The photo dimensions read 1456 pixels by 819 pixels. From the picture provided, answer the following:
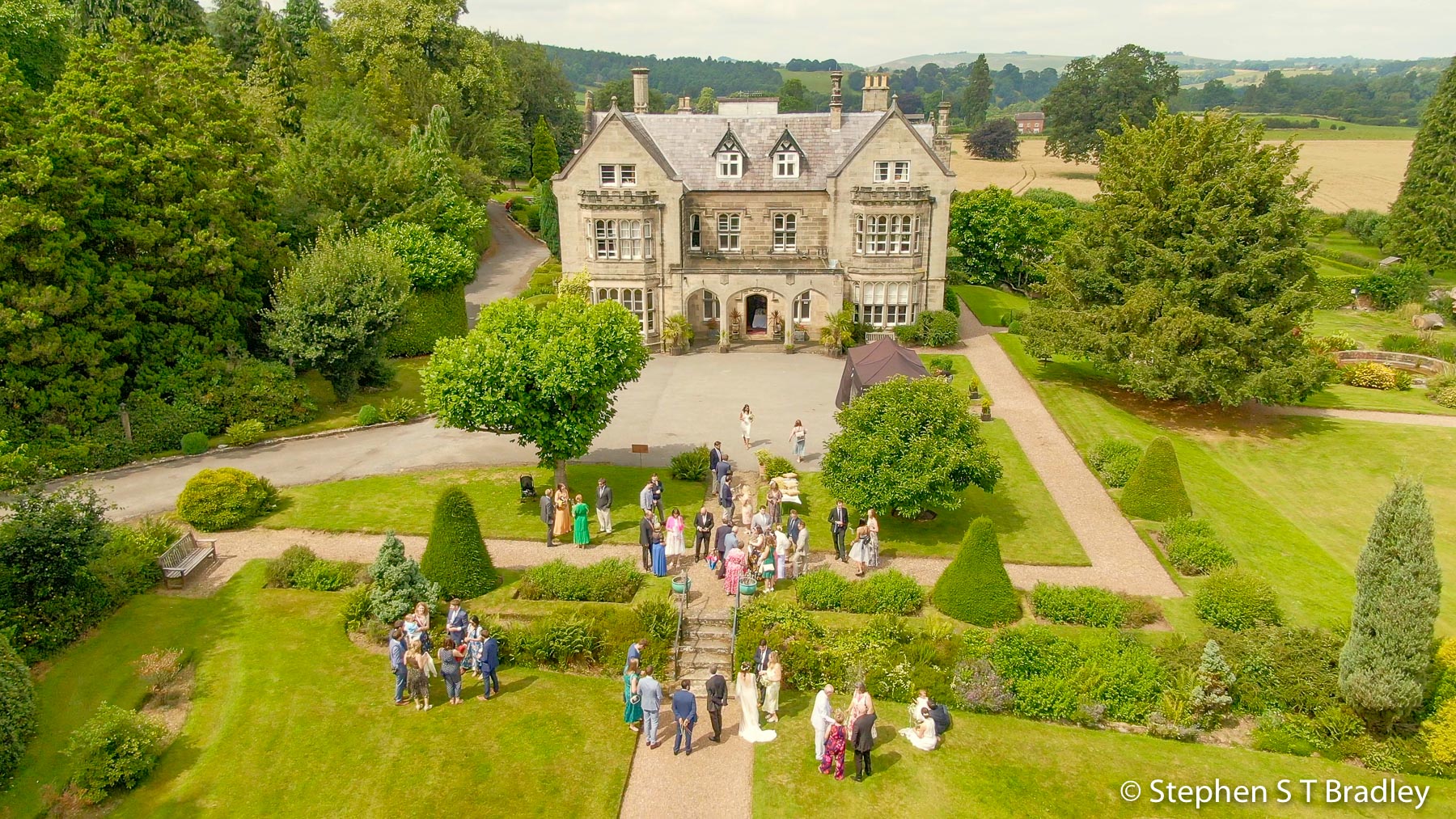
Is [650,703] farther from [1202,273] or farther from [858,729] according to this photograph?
[1202,273]

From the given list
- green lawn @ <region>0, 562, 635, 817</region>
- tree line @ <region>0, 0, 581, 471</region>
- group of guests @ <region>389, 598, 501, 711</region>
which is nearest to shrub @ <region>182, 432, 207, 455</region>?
tree line @ <region>0, 0, 581, 471</region>

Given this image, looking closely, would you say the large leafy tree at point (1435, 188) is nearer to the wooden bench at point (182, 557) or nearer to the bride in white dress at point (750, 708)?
the bride in white dress at point (750, 708)

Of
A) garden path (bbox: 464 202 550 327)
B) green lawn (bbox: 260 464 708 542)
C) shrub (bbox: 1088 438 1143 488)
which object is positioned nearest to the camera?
green lawn (bbox: 260 464 708 542)

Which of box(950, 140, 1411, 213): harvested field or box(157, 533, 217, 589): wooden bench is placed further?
box(950, 140, 1411, 213): harvested field

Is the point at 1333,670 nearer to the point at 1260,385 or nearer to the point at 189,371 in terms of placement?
the point at 1260,385

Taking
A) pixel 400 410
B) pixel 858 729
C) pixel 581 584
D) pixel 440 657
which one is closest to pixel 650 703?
pixel 858 729

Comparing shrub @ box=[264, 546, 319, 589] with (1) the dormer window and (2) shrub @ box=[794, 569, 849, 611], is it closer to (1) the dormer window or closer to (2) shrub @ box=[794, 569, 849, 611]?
(2) shrub @ box=[794, 569, 849, 611]

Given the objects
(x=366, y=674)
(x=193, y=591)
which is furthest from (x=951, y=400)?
(x=193, y=591)

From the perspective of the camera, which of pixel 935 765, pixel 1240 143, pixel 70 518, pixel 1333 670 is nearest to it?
pixel 935 765
